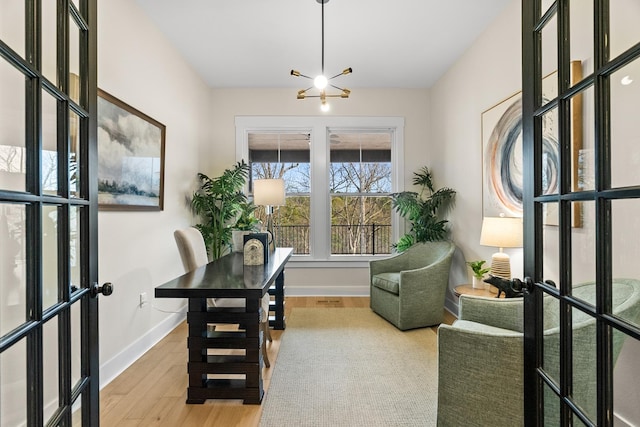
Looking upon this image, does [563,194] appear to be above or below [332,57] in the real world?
below

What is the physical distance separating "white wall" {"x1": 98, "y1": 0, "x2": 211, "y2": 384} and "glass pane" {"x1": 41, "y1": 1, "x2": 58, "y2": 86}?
1646mm

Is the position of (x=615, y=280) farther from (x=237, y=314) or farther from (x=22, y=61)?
(x=237, y=314)

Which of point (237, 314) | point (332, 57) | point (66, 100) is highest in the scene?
point (332, 57)

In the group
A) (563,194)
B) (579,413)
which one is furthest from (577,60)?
(579,413)

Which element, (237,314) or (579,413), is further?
(237,314)

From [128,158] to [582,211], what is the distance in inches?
113

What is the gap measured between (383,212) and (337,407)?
317cm

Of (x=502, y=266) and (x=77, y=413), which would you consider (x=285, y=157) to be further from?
(x=77, y=413)

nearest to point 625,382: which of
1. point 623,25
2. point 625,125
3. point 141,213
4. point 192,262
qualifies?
point 625,125

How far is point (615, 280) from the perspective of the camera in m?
0.82

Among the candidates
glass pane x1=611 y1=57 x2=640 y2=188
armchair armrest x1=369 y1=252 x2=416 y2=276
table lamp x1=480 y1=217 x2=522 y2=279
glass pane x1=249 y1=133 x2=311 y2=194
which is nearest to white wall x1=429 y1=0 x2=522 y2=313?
table lamp x1=480 y1=217 x2=522 y2=279

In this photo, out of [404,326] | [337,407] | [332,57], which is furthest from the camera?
[332,57]

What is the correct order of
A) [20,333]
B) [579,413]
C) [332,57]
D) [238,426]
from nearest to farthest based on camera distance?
[20,333]
[579,413]
[238,426]
[332,57]

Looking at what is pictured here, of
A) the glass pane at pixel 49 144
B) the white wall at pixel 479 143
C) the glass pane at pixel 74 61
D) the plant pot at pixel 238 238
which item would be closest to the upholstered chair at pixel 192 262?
the plant pot at pixel 238 238
